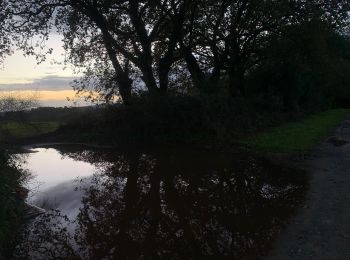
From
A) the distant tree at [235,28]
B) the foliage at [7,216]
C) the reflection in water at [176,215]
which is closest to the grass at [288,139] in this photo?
the reflection in water at [176,215]

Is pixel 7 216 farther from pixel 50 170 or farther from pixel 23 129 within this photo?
pixel 23 129

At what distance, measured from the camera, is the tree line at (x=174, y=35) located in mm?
23141

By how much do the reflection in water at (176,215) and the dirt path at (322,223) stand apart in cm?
33

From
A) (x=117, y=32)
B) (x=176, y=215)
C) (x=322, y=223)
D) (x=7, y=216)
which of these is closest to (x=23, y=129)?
(x=117, y=32)

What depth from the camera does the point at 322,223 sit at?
26.8 feet

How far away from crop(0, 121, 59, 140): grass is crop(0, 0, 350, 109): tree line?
5.25m

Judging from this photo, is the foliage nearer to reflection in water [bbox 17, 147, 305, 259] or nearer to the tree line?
reflection in water [bbox 17, 147, 305, 259]

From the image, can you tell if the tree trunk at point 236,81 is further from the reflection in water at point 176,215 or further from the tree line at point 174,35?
the reflection in water at point 176,215

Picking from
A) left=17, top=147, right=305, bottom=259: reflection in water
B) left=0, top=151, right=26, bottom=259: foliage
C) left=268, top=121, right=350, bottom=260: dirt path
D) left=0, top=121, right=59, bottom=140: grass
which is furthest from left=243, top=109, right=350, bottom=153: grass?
left=0, top=121, right=59, bottom=140: grass

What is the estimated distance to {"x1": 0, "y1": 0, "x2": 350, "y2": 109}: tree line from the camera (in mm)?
23141

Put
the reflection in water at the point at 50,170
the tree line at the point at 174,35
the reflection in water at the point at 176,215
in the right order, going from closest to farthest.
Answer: the reflection in water at the point at 176,215 < the reflection in water at the point at 50,170 < the tree line at the point at 174,35

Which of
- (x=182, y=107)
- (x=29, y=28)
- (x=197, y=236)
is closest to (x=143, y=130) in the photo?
(x=182, y=107)

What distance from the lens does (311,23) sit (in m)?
23.2

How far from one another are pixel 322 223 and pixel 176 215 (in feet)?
9.82
